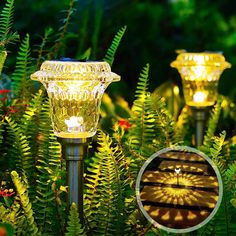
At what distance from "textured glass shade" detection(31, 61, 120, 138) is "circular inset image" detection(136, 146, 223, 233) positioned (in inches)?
12.3

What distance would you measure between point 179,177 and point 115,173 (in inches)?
13.5

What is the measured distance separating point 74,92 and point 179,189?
53 centimetres

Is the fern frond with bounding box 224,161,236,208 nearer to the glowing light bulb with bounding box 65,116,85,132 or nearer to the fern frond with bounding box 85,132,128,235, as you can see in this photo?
the fern frond with bounding box 85,132,128,235

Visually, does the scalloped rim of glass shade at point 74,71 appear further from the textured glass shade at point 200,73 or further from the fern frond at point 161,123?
the textured glass shade at point 200,73

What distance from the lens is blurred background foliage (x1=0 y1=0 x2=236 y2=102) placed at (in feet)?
21.0

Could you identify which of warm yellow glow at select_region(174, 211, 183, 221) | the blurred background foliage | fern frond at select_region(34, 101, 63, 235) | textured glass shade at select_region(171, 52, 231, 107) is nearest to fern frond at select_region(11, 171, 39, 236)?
fern frond at select_region(34, 101, 63, 235)

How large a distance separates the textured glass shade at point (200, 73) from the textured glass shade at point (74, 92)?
4.91ft

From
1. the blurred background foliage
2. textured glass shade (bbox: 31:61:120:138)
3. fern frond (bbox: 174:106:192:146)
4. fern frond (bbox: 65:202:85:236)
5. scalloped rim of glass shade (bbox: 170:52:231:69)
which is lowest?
fern frond (bbox: 65:202:85:236)

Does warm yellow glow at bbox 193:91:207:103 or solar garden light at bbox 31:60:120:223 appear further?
warm yellow glow at bbox 193:91:207:103

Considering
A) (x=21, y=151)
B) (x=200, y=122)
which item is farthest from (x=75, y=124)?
(x=200, y=122)

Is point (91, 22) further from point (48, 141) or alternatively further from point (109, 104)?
point (48, 141)

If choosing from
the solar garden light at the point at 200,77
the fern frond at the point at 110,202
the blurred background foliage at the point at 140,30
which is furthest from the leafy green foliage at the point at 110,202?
the blurred background foliage at the point at 140,30

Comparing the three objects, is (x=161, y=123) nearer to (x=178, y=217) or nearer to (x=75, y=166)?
(x=75, y=166)

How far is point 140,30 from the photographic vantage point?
7.88 metres
